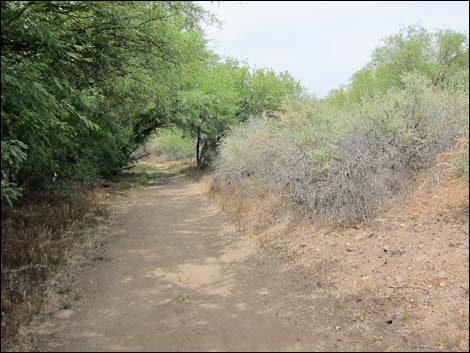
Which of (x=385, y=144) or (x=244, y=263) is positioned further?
(x=385, y=144)

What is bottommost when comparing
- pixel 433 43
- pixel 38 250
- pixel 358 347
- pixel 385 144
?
pixel 358 347

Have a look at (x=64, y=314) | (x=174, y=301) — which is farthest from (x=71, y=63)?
(x=174, y=301)

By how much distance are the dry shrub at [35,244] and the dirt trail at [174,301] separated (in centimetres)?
55

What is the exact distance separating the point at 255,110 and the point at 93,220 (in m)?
18.9

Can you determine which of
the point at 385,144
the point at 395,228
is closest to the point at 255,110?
the point at 385,144

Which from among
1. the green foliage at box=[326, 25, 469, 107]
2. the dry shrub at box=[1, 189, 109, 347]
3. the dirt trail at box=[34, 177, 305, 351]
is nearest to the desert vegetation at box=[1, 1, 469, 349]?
the dry shrub at box=[1, 189, 109, 347]

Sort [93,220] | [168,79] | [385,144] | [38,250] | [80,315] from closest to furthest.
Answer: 1. [80,315]
2. [38,250]
3. [385,144]
4. [168,79]
5. [93,220]

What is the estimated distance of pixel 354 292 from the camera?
5402mm

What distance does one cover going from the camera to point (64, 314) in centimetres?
504

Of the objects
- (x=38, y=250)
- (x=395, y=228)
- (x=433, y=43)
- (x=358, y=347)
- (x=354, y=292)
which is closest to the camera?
(x=358, y=347)

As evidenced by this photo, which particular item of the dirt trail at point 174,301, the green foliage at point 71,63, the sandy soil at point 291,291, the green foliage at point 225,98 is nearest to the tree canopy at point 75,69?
the green foliage at point 71,63

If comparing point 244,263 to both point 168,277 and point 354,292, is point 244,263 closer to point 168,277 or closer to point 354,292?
point 168,277

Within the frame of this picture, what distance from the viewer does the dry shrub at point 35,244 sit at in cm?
504

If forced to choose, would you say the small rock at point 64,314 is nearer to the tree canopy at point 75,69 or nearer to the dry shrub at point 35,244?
the dry shrub at point 35,244
